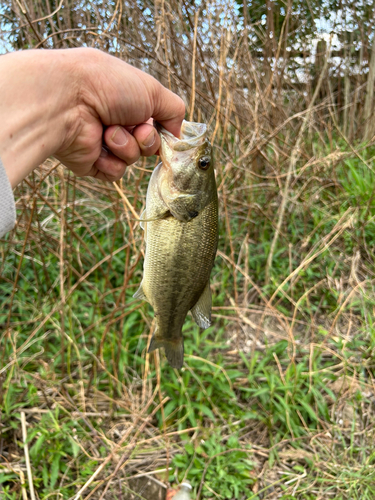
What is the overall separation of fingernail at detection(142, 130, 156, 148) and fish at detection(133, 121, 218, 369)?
0.24 feet

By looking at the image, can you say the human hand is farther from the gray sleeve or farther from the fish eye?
the fish eye

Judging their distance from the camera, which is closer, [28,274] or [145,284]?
[145,284]

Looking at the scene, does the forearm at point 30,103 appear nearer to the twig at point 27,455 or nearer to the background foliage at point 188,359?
the background foliage at point 188,359

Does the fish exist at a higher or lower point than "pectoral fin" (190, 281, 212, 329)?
higher

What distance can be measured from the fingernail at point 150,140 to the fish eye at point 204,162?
0.88ft

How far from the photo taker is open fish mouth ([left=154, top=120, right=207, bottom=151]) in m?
1.52

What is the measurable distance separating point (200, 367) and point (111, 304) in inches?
44.5

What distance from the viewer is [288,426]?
8.77 ft

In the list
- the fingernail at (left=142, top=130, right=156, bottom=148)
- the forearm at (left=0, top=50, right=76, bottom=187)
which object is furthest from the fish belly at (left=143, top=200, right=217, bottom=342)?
the forearm at (left=0, top=50, right=76, bottom=187)

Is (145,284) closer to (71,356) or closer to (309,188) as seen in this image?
(71,356)

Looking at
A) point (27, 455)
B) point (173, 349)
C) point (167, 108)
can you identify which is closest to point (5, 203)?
point (167, 108)

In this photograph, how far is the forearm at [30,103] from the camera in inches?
51.7

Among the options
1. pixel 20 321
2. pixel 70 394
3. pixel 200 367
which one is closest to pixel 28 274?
pixel 20 321

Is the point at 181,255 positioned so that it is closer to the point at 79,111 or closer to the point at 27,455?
the point at 79,111
